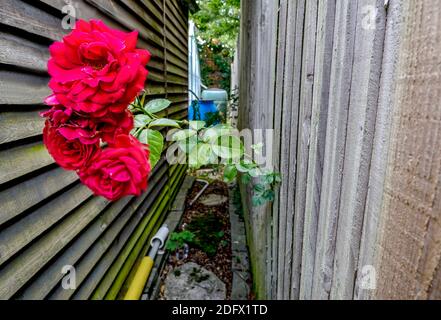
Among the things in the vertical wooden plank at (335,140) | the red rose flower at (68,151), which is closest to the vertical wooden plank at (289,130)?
the vertical wooden plank at (335,140)

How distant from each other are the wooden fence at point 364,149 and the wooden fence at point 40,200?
3.34 ft

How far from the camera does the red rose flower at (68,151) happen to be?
0.52m

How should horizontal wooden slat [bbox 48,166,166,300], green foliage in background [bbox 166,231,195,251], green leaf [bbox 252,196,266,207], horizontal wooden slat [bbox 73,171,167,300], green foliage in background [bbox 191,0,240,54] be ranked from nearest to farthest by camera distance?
green leaf [bbox 252,196,266,207], horizontal wooden slat [bbox 48,166,166,300], horizontal wooden slat [bbox 73,171,167,300], green foliage in background [bbox 166,231,195,251], green foliage in background [bbox 191,0,240,54]

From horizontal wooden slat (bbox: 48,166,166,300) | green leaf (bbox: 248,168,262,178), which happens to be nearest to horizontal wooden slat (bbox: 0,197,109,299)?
horizontal wooden slat (bbox: 48,166,166,300)

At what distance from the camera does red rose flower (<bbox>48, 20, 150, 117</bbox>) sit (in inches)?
19.2

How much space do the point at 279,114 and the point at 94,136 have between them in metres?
0.89

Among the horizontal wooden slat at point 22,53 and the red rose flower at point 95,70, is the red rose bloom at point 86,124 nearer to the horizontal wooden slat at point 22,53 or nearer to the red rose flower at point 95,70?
the red rose flower at point 95,70

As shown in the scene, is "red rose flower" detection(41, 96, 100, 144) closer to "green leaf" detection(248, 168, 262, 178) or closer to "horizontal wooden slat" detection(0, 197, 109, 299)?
"green leaf" detection(248, 168, 262, 178)

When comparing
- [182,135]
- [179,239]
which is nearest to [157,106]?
[182,135]

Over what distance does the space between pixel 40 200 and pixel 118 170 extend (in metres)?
0.97

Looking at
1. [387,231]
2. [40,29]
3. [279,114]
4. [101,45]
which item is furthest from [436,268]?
[40,29]

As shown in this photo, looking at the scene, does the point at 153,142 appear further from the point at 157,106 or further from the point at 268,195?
the point at 268,195

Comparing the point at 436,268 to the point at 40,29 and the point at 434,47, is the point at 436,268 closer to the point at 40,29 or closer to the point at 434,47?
the point at 434,47

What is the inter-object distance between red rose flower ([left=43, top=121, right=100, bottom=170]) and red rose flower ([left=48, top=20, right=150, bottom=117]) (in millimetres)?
63
